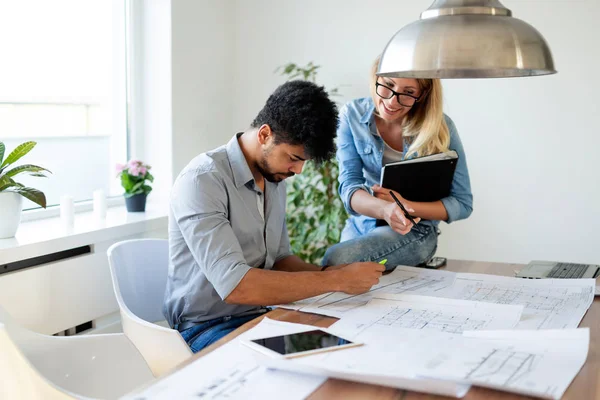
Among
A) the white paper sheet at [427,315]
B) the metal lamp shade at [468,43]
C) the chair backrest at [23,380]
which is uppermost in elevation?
the metal lamp shade at [468,43]

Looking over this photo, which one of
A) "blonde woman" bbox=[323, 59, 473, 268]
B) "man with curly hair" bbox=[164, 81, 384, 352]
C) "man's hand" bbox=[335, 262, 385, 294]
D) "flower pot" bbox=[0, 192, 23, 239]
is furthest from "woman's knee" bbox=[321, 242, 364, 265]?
"flower pot" bbox=[0, 192, 23, 239]

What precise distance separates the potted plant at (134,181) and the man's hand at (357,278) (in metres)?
1.50

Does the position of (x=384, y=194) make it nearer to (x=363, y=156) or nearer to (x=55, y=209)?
(x=363, y=156)

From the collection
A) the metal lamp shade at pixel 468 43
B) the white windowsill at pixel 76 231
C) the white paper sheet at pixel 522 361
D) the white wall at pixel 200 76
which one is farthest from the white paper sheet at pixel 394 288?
the white wall at pixel 200 76

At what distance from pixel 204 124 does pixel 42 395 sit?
7.81ft

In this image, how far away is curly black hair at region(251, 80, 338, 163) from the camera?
1.95 meters

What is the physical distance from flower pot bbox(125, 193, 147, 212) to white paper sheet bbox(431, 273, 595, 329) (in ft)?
5.14

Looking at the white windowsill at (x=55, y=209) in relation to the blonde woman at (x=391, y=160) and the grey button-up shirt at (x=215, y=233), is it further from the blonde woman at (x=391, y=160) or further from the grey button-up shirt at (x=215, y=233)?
the blonde woman at (x=391, y=160)

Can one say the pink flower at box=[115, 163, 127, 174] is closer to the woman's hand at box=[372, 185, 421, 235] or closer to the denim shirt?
the denim shirt

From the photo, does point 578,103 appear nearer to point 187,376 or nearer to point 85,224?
point 85,224

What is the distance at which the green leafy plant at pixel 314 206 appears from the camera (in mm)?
3574

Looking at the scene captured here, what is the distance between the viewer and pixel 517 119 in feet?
11.1

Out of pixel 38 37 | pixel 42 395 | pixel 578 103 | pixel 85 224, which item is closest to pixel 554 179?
pixel 578 103

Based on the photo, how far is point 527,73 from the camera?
5.24ft
